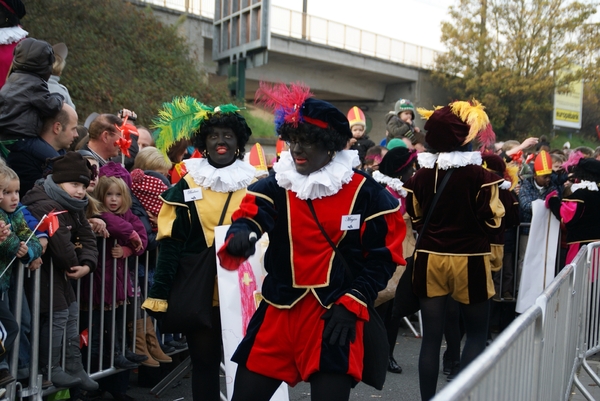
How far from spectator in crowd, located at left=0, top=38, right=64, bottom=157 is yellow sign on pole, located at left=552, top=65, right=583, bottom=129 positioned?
34266mm

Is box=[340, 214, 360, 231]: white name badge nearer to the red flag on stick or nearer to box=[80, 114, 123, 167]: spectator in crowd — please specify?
the red flag on stick

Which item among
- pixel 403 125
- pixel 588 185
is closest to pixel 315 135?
pixel 588 185

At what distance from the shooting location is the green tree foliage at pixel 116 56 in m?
16.8

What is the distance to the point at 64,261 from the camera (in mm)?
4902

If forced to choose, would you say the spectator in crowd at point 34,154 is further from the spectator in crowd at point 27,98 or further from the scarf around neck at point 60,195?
the scarf around neck at point 60,195

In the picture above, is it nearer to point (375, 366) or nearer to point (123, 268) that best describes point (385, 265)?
point (375, 366)

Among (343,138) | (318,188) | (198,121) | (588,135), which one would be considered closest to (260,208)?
(318,188)

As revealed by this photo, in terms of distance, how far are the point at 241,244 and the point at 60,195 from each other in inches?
82.5

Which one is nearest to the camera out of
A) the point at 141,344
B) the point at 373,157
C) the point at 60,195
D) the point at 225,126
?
the point at 225,126

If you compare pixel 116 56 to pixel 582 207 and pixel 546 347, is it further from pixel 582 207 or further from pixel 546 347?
pixel 546 347

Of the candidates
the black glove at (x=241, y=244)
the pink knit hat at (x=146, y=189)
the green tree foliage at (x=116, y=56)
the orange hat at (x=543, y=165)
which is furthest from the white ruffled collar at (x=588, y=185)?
the green tree foliage at (x=116, y=56)

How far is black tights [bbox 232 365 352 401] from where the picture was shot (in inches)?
138

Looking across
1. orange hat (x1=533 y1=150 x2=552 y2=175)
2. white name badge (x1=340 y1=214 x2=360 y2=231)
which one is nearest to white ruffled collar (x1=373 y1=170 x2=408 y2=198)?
orange hat (x1=533 y1=150 x2=552 y2=175)

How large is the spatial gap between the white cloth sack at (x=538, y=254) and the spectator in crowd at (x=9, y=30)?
560cm
